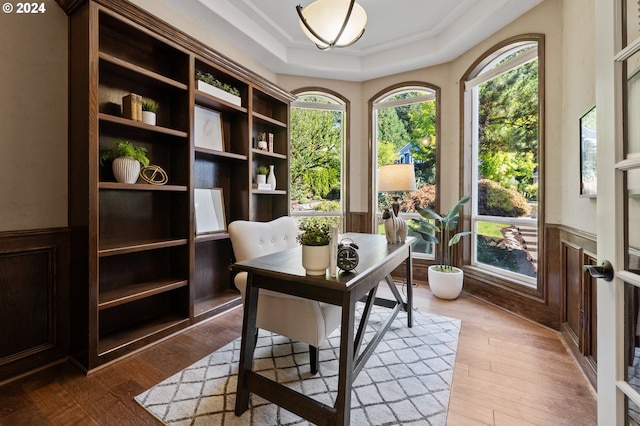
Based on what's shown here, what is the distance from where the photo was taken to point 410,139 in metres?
4.00

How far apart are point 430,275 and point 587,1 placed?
265 centimetres

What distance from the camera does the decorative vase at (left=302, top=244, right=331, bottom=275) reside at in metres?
1.37

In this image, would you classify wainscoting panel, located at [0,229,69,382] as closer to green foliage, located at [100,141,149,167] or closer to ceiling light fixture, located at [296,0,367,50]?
green foliage, located at [100,141,149,167]

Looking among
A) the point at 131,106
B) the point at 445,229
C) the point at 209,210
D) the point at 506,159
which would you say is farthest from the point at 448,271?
the point at 131,106

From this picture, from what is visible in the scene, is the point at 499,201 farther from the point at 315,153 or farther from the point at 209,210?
the point at 209,210

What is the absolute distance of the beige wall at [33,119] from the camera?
5.76 ft

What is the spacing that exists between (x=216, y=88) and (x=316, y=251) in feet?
7.12

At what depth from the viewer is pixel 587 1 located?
2.00 metres

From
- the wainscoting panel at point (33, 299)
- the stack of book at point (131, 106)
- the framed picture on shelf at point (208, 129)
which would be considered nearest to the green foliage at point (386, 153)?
the framed picture on shelf at point (208, 129)

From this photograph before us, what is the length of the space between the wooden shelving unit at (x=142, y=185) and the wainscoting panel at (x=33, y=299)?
0.35 ft

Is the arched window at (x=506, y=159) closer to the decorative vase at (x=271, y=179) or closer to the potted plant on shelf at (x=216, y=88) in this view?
the decorative vase at (x=271, y=179)

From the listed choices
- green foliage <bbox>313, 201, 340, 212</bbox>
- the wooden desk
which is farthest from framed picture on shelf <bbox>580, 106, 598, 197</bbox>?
green foliage <bbox>313, 201, 340, 212</bbox>

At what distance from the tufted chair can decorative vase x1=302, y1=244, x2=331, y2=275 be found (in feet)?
1.18

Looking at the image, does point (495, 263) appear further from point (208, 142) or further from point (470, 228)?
point (208, 142)
